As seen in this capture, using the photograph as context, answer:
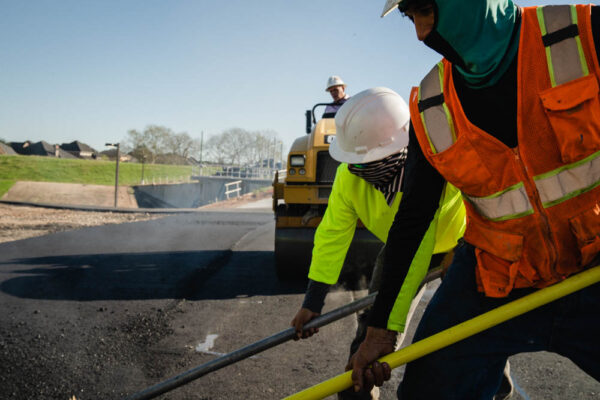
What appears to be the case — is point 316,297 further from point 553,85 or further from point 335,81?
point 335,81

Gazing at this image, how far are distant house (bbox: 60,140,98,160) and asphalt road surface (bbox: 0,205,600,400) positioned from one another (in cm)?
9122

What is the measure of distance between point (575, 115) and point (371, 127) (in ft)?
4.55

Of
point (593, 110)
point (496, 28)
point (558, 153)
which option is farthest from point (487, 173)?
point (496, 28)

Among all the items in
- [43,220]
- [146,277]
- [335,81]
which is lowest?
[43,220]

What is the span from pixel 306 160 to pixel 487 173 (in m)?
4.50

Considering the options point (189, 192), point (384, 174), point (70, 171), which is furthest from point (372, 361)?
point (70, 171)

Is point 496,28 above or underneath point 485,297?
above

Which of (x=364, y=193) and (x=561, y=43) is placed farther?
(x=364, y=193)

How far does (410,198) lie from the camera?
1646 mm

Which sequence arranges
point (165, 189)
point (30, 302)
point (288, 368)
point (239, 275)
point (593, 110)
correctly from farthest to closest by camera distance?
1. point (165, 189)
2. point (239, 275)
3. point (30, 302)
4. point (288, 368)
5. point (593, 110)

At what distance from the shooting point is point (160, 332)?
4.11 m

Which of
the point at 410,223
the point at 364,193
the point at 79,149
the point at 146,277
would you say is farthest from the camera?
the point at 79,149

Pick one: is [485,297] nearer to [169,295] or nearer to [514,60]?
[514,60]

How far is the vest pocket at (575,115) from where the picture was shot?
1.29 meters
